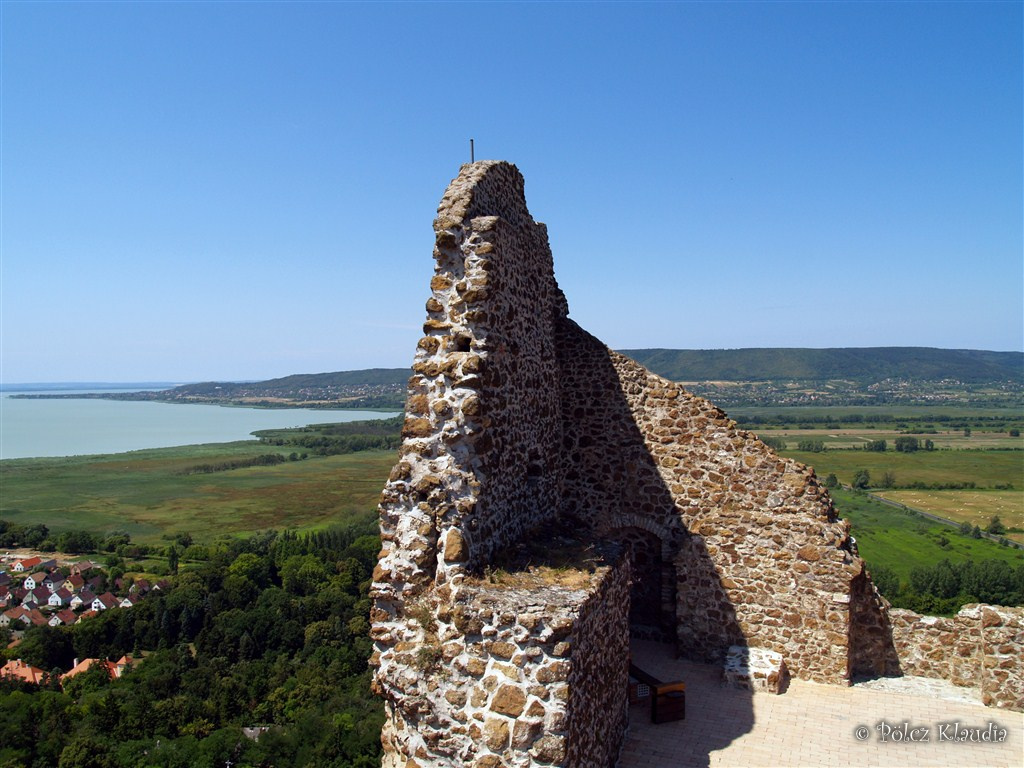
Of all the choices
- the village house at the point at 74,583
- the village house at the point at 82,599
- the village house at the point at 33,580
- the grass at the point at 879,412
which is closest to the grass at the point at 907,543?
the grass at the point at 879,412

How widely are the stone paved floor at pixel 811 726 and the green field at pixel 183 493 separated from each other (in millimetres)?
83617

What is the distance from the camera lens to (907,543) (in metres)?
64.1

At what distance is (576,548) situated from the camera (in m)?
5.56

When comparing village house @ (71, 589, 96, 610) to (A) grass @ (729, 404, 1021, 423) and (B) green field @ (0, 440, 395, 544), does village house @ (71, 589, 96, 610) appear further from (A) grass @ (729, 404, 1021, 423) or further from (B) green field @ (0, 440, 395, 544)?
(A) grass @ (729, 404, 1021, 423)

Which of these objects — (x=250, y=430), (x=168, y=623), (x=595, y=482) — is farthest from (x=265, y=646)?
(x=250, y=430)

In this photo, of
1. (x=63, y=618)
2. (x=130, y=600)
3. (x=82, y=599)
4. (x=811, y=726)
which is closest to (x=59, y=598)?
(x=82, y=599)

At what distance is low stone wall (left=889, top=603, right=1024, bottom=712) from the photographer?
655 cm

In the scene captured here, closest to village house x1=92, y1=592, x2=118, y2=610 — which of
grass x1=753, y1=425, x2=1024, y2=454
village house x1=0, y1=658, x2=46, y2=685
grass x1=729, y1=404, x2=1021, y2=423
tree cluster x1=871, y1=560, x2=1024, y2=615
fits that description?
village house x1=0, y1=658, x2=46, y2=685

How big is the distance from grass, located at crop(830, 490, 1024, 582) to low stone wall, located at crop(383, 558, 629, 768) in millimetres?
57341

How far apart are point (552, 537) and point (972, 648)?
4.87 metres

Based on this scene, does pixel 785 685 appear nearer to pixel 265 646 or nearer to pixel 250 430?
pixel 265 646

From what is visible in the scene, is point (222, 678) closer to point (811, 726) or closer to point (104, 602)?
point (104, 602)

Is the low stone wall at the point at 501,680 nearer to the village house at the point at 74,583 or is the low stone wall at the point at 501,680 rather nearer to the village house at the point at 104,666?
A: the village house at the point at 104,666

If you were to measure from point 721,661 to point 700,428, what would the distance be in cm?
257
